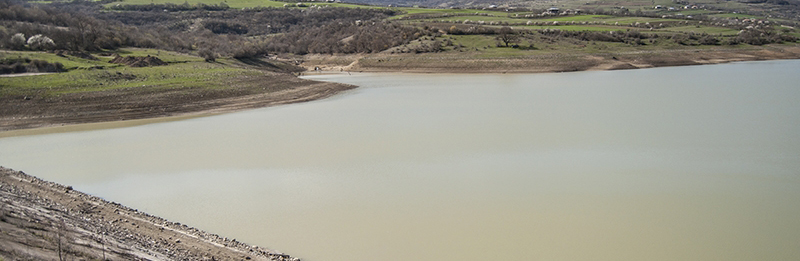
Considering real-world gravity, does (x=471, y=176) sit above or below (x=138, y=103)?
above

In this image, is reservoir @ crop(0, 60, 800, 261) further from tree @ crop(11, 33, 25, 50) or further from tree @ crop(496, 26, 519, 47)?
tree @ crop(496, 26, 519, 47)

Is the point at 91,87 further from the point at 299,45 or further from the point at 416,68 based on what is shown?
the point at 299,45

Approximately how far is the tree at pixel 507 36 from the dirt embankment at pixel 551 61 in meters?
5.34

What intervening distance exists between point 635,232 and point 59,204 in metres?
11.2

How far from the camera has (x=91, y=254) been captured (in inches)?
284

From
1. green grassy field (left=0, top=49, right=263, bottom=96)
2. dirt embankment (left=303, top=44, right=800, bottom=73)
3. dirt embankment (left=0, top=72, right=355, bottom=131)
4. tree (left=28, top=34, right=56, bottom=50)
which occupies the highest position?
tree (left=28, top=34, right=56, bottom=50)

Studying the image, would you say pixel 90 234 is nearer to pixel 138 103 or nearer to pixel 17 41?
pixel 138 103

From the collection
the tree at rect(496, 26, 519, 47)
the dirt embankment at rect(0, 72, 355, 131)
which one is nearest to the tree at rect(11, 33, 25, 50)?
the dirt embankment at rect(0, 72, 355, 131)

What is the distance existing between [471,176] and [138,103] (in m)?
17.5

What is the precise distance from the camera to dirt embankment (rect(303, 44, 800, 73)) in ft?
137

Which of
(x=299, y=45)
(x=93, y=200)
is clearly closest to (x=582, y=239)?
(x=93, y=200)

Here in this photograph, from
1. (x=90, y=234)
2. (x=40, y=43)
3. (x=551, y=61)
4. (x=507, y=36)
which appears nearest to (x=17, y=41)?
(x=40, y=43)

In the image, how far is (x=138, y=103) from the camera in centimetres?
2364

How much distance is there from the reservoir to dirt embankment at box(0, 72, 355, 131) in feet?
7.02
